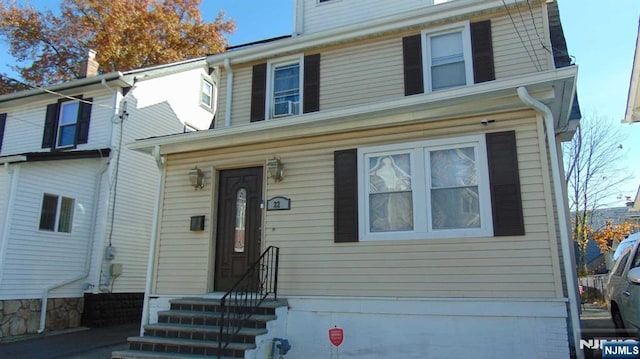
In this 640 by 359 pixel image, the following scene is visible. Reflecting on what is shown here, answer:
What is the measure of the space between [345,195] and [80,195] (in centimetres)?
780

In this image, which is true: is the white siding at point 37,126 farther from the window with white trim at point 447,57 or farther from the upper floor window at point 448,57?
the window with white trim at point 447,57

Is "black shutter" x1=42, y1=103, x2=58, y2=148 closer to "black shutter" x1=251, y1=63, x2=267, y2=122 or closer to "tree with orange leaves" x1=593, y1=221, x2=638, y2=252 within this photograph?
"black shutter" x1=251, y1=63, x2=267, y2=122

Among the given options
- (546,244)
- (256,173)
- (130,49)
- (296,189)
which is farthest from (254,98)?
(130,49)

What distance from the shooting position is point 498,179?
611cm

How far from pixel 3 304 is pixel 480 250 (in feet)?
32.2

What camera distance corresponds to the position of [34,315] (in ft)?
33.5

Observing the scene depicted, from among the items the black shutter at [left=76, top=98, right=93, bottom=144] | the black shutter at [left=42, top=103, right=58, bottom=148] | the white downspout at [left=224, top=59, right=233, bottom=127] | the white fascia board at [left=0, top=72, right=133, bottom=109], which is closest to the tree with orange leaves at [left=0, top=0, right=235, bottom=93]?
the white fascia board at [left=0, top=72, right=133, bottom=109]

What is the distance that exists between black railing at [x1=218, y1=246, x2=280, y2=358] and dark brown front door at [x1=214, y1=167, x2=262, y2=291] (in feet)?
1.25

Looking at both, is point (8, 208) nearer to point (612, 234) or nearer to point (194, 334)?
point (194, 334)

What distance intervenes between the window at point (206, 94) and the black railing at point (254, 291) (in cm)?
937

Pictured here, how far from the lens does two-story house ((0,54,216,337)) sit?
10078mm

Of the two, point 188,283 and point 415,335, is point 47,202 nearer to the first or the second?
point 188,283

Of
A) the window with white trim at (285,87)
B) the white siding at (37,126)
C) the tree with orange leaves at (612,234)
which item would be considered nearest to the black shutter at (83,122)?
the white siding at (37,126)

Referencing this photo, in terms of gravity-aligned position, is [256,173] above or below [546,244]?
above
